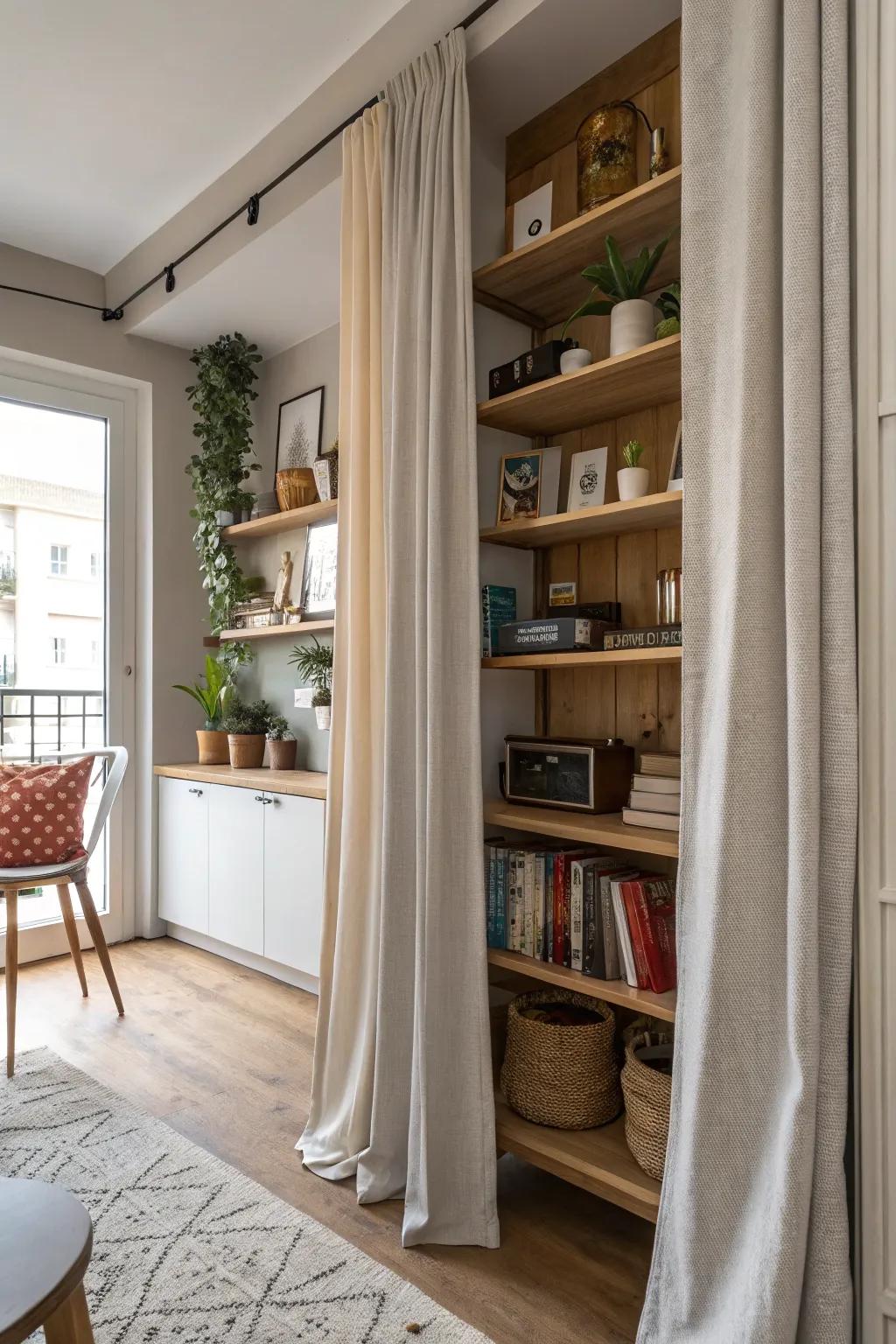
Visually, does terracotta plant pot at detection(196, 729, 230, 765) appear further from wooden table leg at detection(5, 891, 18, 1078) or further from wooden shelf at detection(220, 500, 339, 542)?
wooden table leg at detection(5, 891, 18, 1078)

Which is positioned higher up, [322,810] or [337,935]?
[322,810]

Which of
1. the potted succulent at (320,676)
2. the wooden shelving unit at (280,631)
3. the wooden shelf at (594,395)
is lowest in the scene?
the potted succulent at (320,676)

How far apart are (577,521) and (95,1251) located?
175 cm

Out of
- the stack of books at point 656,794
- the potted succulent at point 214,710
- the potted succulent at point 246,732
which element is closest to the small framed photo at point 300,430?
the potted succulent at point 214,710

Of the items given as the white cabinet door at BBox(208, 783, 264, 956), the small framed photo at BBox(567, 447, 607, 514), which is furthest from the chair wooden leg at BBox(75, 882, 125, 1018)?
the small framed photo at BBox(567, 447, 607, 514)

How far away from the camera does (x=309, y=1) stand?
2.19 metres

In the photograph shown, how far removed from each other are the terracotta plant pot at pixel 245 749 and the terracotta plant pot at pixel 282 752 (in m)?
0.11

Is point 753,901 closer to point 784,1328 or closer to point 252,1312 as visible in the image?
point 784,1328

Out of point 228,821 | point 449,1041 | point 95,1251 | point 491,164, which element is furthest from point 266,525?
point 95,1251

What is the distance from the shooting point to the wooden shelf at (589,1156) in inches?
62.8

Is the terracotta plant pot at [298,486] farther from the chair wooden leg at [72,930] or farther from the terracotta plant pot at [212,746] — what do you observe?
the chair wooden leg at [72,930]

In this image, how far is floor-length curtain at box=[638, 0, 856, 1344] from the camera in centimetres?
123

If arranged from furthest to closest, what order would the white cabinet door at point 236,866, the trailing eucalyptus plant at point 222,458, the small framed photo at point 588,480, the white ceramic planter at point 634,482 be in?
the trailing eucalyptus plant at point 222,458 < the white cabinet door at point 236,866 < the small framed photo at point 588,480 < the white ceramic planter at point 634,482

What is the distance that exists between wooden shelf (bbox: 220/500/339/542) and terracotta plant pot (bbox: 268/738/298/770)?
861 millimetres
